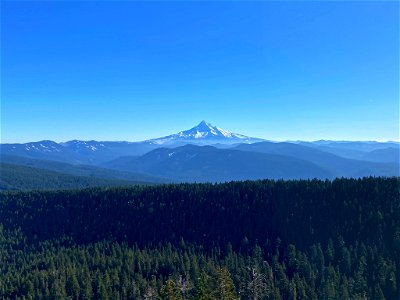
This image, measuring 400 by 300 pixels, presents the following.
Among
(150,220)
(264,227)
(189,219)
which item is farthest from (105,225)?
(264,227)

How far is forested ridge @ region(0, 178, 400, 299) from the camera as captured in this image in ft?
334

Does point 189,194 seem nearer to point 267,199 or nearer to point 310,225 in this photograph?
point 267,199

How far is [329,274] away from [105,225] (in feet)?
312

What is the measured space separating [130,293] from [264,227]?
5939 cm

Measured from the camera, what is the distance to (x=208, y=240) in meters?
144

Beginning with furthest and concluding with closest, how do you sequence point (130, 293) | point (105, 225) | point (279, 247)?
point (105, 225), point (279, 247), point (130, 293)

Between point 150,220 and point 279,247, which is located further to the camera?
point 150,220

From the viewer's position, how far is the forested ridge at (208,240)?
334 feet

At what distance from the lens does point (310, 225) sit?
138 m

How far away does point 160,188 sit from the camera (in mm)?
183125

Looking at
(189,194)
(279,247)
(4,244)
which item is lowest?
(4,244)

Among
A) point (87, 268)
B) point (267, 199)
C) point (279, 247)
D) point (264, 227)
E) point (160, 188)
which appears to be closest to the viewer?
point (87, 268)

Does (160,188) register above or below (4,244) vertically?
above

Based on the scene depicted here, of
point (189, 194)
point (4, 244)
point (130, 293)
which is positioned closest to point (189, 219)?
point (189, 194)
